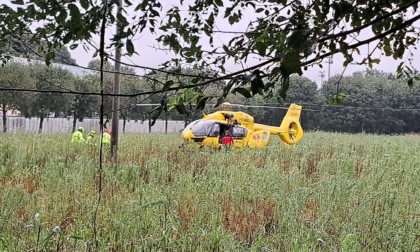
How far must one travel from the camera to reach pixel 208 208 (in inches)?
119

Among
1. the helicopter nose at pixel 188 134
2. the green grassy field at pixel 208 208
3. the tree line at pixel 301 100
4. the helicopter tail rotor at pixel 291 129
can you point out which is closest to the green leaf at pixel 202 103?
the tree line at pixel 301 100

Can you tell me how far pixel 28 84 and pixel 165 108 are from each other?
11975mm

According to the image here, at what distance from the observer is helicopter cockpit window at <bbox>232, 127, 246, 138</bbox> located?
28.3ft

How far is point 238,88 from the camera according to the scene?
2.22 feet

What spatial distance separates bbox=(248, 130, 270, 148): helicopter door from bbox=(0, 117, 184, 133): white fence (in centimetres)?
192

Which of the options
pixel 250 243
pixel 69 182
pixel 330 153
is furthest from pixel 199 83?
pixel 330 153

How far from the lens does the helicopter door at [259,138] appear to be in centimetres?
866

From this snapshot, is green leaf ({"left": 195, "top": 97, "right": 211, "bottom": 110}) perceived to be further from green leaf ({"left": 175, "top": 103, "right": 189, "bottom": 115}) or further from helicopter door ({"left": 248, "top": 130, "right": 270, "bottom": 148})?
helicopter door ({"left": 248, "top": 130, "right": 270, "bottom": 148})

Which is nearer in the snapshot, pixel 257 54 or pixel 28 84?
pixel 257 54

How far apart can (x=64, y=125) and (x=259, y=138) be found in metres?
4.22

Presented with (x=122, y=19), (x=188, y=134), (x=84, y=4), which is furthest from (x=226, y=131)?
(x=84, y=4)

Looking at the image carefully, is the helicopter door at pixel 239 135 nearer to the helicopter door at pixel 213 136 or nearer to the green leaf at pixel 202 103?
the helicopter door at pixel 213 136

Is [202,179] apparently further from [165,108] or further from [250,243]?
[165,108]

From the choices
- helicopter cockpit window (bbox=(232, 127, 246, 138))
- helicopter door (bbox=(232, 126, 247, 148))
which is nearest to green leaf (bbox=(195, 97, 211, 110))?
helicopter door (bbox=(232, 126, 247, 148))
